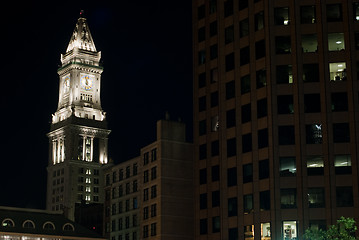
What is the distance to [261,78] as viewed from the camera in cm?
11394

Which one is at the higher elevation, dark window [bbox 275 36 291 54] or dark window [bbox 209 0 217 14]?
dark window [bbox 209 0 217 14]

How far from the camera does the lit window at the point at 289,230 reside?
105 meters

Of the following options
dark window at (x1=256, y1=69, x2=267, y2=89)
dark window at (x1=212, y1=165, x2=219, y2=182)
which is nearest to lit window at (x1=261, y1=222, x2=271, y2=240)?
dark window at (x1=212, y1=165, x2=219, y2=182)

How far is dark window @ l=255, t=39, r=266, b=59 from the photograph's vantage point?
114188 mm

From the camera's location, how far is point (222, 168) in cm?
11731

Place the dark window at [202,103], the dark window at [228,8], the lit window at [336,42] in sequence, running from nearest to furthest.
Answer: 1. the lit window at [336,42]
2. the dark window at [228,8]
3. the dark window at [202,103]

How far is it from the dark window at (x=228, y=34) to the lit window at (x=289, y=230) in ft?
105

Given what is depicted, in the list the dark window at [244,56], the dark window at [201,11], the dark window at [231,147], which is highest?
the dark window at [201,11]

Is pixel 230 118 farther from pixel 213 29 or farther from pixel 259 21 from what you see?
pixel 213 29

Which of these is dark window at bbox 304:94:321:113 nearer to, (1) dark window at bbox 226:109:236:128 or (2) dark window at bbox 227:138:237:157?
(1) dark window at bbox 226:109:236:128

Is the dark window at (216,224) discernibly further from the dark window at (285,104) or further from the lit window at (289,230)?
the dark window at (285,104)

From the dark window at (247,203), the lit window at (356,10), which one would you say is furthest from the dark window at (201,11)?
the dark window at (247,203)

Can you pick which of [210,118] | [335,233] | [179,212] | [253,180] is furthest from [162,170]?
[335,233]

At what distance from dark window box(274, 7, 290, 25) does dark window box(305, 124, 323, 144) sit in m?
16.7
